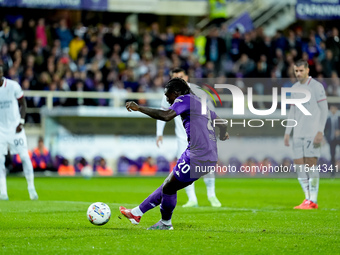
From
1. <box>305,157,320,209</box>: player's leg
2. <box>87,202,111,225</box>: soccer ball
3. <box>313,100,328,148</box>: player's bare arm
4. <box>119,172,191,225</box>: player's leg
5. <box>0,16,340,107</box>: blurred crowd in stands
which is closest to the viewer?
<box>119,172,191,225</box>: player's leg

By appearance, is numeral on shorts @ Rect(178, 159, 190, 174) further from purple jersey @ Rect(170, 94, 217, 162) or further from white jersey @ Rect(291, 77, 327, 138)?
white jersey @ Rect(291, 77, 327, 138)

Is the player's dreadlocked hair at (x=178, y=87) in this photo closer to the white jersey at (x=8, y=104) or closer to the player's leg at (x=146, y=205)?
the player's leg at (x=146, y=205)

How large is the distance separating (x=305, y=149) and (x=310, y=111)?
2.25 feet

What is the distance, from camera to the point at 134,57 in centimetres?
2400

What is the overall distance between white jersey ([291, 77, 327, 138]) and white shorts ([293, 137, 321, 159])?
0.09m

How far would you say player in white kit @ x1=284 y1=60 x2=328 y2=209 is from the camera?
11375mm

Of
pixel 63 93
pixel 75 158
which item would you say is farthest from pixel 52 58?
pixel 75 158

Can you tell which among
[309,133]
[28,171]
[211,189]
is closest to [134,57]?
[28,171]

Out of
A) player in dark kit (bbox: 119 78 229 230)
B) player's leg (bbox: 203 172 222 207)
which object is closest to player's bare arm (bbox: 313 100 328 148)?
player's leg (bbox: 203 172 222 207)

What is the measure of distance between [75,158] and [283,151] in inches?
279

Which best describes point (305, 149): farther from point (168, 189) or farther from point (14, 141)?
point (14, 141)

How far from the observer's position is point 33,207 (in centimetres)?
1045

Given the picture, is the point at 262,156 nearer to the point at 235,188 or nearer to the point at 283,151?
the point at 283,151

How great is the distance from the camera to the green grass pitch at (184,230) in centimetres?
648
